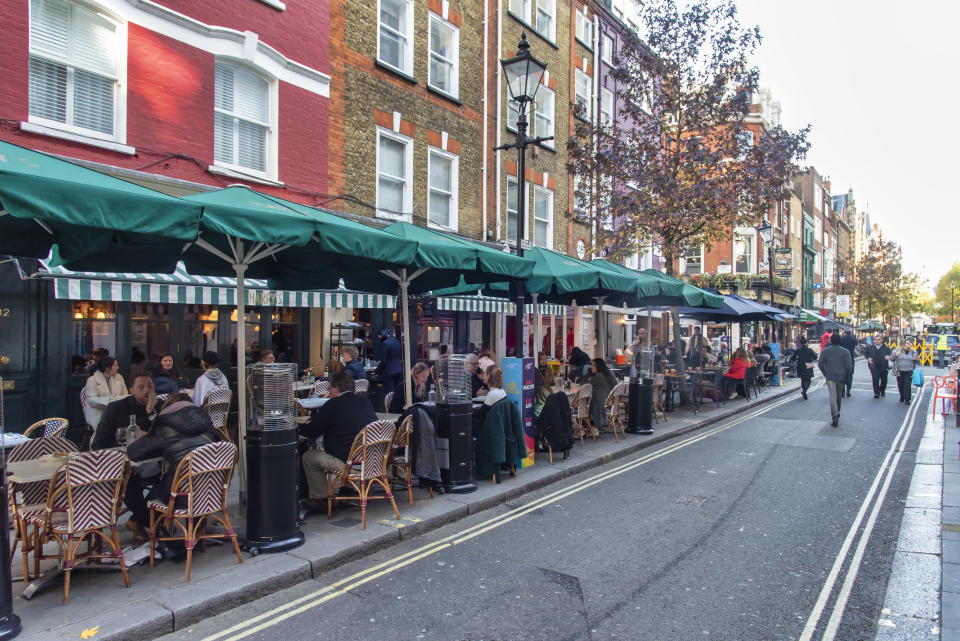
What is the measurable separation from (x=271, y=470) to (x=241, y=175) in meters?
7.62

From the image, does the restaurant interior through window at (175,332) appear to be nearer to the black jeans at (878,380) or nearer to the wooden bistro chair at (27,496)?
the wooden bistro chair at (27,496)

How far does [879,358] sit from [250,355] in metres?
18.0

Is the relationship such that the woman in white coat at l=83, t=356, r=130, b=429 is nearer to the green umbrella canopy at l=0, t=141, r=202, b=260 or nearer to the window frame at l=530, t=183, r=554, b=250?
the green umbrella canopy at l=0, t=141, r=202, b=260

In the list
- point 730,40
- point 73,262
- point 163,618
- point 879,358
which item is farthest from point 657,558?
point 879,358

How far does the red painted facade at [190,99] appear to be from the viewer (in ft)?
28.1

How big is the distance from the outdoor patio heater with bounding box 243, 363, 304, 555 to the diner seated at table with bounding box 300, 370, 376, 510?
879 millimetres

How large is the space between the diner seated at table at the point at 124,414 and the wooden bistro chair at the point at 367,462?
74.3 inches

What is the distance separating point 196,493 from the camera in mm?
4887

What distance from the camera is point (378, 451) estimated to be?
20.5ft

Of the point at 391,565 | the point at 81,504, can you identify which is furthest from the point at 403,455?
the point at 81,504

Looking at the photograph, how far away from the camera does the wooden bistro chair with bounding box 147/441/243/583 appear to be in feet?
15.7

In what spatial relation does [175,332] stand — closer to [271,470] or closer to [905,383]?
[271,470]

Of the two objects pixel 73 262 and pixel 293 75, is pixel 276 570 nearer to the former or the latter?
pixel 73 262

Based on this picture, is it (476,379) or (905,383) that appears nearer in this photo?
(476,379)
